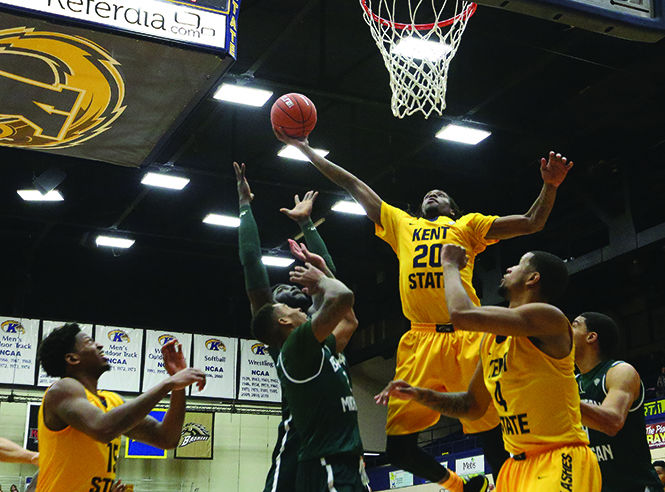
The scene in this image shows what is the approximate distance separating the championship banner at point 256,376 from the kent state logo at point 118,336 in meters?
2.98

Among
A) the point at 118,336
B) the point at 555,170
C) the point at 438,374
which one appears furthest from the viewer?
the point at 118,336

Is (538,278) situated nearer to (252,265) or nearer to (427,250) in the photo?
(427,250)

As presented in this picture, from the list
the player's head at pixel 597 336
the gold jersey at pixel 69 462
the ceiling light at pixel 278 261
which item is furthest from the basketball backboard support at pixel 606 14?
→ the ceiling light at pixel 278 261

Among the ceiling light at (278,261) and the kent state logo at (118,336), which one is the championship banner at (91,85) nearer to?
the ceiling light at (278,261)

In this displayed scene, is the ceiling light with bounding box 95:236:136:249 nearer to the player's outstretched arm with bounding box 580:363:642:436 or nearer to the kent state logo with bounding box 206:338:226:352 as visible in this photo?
the kent state logo with bounding box 206:338:226:352

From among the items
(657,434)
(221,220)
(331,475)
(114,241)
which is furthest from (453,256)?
(114,241)

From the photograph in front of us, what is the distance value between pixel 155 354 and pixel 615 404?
17.7 m

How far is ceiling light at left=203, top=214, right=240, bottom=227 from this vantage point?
1886 cm

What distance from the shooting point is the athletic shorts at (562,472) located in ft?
14.7

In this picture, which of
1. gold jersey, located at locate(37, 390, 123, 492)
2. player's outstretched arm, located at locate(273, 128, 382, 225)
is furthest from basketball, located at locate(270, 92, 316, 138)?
gold jersey, located at locate(37, 390, 123, 492)

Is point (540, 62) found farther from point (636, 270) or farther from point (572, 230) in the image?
point (636, 270)

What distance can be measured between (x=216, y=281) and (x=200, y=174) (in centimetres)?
778

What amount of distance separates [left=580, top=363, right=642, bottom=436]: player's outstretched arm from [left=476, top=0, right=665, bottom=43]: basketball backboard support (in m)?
2.10

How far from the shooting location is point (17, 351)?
803 inches
